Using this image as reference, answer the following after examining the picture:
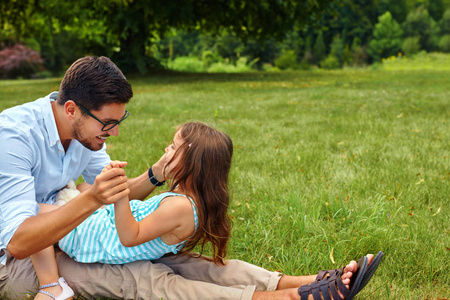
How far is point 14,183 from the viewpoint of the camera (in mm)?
2107

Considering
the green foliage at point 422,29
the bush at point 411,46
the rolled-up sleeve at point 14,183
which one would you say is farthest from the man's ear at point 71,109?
the green foliage at point 422,29

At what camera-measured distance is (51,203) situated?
8.79 feet

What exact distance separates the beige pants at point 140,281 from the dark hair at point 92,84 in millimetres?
945

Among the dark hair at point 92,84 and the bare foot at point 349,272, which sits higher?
the dark hair at point 92,84

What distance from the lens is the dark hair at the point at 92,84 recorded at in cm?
232

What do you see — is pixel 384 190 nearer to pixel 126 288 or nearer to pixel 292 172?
pixel 292 172

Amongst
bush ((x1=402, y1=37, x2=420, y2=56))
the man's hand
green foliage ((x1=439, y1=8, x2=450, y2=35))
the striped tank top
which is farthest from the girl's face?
green foliage ((x1=439, y1=8, x2=450, y2=35))

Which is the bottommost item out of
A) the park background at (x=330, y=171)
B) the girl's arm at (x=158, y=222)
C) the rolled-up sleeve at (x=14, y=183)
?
the park background at (x=330, y=171)

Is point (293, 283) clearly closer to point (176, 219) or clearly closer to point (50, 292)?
point (176, 219)

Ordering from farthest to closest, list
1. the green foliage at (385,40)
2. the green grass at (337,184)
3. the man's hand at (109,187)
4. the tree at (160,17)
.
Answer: the green foliage at (385,40) → the tree at (160,17) → the green grass at (337,184) → the man's hand at (109,187)

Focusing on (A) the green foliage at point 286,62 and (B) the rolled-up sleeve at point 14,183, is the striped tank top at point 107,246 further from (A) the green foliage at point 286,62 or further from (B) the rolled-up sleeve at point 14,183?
(A) the green foliage at point 286,62

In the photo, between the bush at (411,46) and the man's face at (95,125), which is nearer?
the man's face at (95,125)

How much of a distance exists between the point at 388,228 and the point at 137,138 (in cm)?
414

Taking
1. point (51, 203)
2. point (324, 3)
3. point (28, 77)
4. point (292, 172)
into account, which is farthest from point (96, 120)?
point (28, 77)
